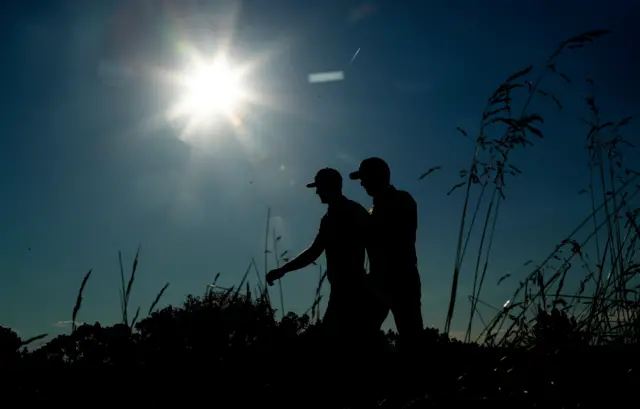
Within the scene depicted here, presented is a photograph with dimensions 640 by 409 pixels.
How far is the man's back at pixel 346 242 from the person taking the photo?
520cm

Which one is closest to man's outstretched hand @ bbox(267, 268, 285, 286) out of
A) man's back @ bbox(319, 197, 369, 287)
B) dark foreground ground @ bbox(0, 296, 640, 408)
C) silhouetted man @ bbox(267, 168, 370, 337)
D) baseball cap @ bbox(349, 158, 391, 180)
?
silhouetted man @ bbox(267, 168, 370, 337)

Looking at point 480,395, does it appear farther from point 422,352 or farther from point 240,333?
point 422,352

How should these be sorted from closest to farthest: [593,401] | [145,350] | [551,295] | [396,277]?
[593,401] < [145,350] < [551,295] < [396,277]

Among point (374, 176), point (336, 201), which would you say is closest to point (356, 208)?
point (336, 201)

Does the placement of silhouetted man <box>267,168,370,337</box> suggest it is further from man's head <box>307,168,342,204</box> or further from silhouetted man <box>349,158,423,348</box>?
silhouetted man <box>349,158,423,348</box>

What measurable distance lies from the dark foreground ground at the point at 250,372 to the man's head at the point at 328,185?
182 centimetres

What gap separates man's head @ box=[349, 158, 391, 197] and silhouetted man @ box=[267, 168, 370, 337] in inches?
13.3

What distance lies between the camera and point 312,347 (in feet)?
12.6

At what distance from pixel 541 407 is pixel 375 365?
2.35 m

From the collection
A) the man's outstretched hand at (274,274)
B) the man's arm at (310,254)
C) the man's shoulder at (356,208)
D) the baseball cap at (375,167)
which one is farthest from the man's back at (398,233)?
the man's outstretched hand at (274,274)

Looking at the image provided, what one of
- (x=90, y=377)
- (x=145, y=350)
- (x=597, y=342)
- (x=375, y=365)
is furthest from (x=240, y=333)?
(x=597, y=342)

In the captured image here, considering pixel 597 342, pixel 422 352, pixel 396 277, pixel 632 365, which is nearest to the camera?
pixel 632 365

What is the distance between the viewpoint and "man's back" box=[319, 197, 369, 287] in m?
5.20

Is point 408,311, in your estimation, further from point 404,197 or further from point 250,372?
point 250,372
